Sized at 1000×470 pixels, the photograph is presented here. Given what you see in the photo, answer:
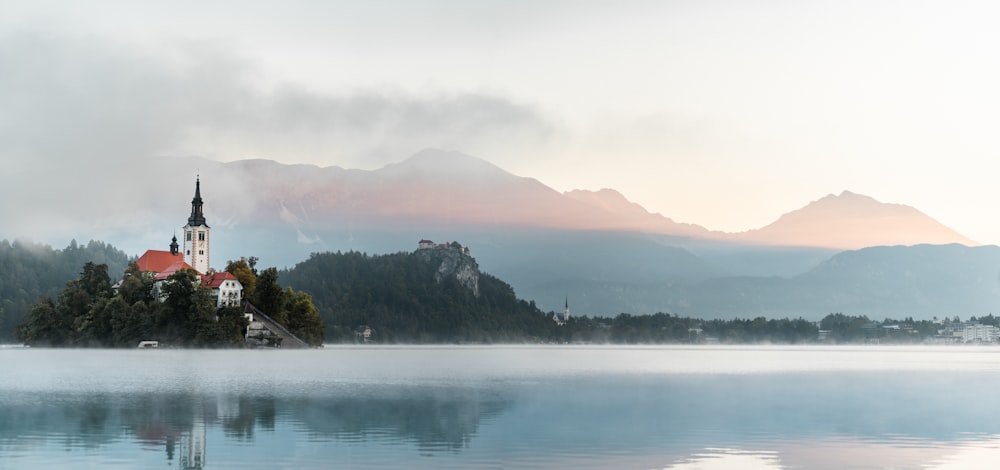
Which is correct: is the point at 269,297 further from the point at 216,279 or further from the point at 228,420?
the point at 228,420

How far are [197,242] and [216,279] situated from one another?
2667cm

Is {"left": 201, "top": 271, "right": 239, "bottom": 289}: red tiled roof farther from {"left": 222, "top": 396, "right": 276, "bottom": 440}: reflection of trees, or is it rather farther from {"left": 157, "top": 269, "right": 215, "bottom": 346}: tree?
{"left": 222, "top": 396, "right": 276, "bottom": 440}: reflection of trees

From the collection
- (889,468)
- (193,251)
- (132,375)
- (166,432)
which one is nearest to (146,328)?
(193,251)

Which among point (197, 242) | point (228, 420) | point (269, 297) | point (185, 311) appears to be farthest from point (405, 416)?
point (197, 242)

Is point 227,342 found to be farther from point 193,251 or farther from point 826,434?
point 826,434

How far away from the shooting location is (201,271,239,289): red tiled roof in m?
170

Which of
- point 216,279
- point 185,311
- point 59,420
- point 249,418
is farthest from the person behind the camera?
point 216,279

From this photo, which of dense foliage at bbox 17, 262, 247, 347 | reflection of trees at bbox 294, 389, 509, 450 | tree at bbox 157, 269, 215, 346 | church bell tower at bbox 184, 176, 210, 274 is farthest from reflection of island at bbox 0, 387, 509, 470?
church bell tower at bbox 184, 176, 210, 274

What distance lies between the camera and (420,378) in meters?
81.5

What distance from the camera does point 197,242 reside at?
19638 centimetres

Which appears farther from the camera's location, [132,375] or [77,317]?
[77,317]

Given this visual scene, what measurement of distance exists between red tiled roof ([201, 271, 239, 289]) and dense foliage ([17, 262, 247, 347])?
17.8 ft

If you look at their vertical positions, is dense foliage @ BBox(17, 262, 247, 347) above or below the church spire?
below

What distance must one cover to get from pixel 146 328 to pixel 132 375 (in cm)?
8645
